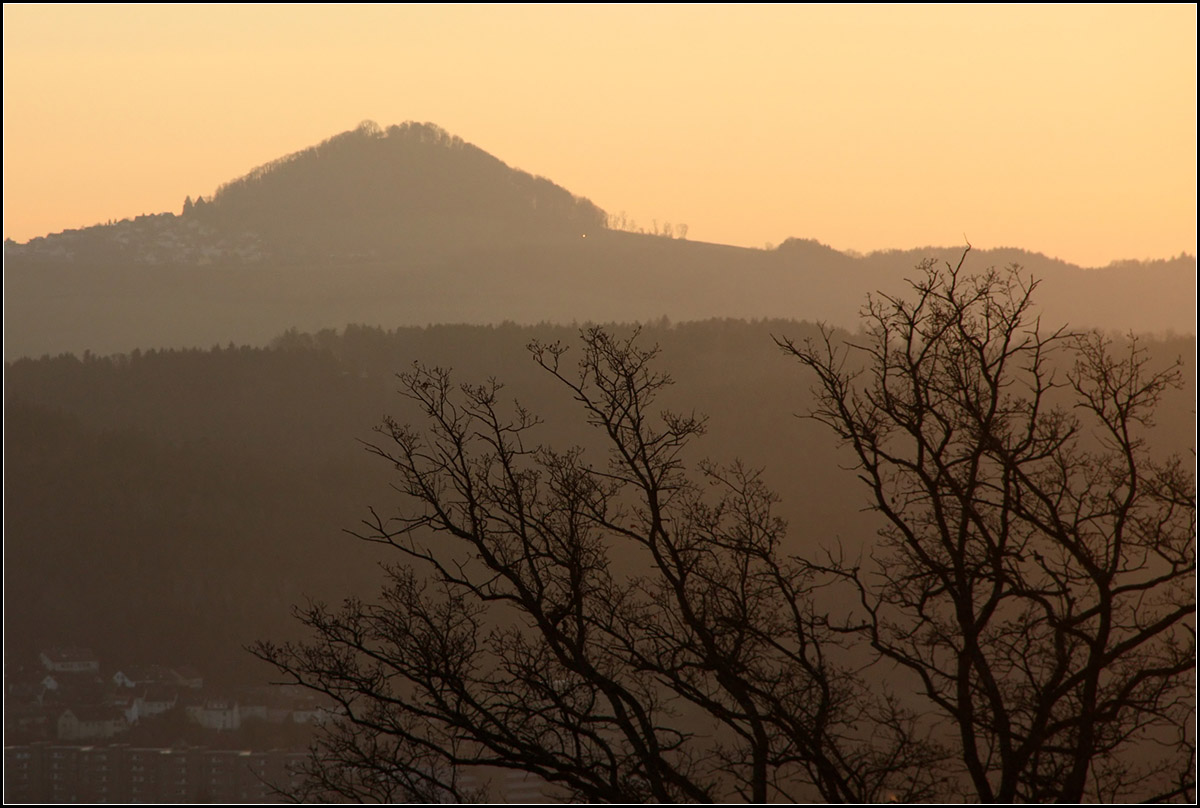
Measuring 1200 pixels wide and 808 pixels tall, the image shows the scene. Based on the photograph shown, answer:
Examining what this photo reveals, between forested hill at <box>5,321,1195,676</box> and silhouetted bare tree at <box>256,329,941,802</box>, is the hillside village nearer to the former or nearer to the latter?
forested hill at <box>5,321,1195,676</box>

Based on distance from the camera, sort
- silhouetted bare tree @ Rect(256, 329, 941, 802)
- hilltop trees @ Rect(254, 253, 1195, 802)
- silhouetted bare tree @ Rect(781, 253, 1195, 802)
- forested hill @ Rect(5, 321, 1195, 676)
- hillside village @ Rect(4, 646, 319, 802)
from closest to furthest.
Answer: silhouetted bare tree @ Rect(781, 253, 1195, 802)
hilltop trees @ Rect(254, 253, 1195, 802)
silhouetted bare tree @ Rect(256, 329, 941, 802)
hillside village @ Rect(4, 646, 319, 802)
forested hill @ Rect(5, 321, 1195, 676)

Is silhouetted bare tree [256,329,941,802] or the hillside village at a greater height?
silhouetted bare tree [256,329,941,802]

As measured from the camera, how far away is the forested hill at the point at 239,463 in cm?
9656

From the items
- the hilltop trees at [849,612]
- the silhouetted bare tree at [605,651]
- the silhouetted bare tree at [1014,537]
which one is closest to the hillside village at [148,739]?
the silhouetted bare tree at [605,651]

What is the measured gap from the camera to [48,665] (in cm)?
8825

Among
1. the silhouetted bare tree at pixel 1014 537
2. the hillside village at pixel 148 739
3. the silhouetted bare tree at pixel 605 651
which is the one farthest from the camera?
the hillside village at pixel 148 739

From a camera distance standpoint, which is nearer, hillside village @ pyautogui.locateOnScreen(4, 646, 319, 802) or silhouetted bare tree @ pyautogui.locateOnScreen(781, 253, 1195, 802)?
silhouetted bare tree @ pyautogui.locateOnScreen(781, 253, 1195, 802)

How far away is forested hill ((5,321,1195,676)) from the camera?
96562mm

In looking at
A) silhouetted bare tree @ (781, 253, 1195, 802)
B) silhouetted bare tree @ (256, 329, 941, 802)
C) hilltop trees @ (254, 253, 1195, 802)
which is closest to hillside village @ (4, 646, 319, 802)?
silhouetted bare tree @ (256, 329, 941, 802)

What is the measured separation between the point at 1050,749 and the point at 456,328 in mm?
126204

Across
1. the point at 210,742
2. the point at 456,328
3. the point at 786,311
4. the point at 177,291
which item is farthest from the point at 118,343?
the point at 210,742

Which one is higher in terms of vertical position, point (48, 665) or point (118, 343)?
point (118, 343)

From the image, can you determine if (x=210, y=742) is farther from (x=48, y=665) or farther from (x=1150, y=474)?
(x=1150, y=474)

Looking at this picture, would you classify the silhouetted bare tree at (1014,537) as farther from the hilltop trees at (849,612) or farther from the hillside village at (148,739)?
the hillside village at (148,739)
